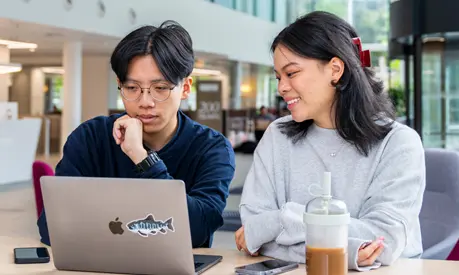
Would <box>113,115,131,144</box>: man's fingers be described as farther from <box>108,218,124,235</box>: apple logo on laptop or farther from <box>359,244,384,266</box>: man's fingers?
<box>359,244,384,266</box>: man's fingers

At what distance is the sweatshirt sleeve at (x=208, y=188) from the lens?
88.7 inches

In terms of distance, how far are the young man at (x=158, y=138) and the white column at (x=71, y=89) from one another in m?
15.7

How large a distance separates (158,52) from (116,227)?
2.67 feet

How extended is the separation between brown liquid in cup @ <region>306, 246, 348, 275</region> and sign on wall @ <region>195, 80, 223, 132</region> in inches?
721

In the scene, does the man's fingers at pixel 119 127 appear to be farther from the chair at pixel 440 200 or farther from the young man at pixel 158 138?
the chair at pixel 440 200

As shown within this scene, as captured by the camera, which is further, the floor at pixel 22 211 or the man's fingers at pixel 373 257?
the floor at pixel 22 211

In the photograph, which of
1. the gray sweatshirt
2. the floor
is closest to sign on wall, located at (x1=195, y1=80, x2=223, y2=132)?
the floor

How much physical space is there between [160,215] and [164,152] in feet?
2.68

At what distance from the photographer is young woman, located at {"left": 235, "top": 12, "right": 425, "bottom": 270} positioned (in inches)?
78.3

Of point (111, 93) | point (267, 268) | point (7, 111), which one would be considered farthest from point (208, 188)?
point (111, 93)

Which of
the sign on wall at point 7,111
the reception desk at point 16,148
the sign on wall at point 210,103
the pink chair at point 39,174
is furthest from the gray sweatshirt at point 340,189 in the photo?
the sign on wall at point 210,103

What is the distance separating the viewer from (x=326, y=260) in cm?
152

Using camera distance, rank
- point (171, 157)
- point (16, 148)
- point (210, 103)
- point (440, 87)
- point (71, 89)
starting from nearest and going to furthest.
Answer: point (171, 157) < point (440, 87) < point (16, 148) < point (71, 89) < point (210, 103)

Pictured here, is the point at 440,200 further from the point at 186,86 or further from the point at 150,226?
the point at 150,226
